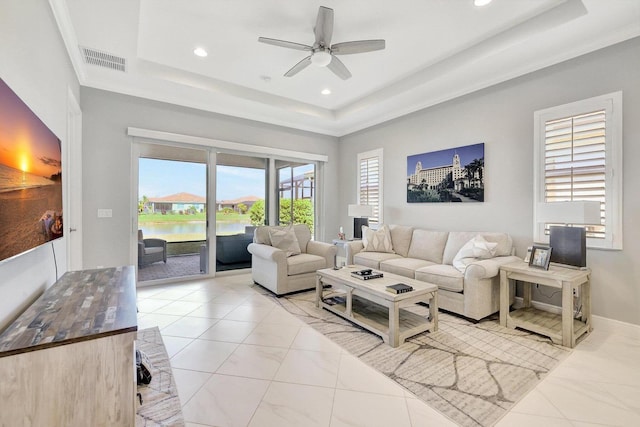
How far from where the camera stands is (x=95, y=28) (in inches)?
105

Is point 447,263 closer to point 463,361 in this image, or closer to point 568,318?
point 568,318

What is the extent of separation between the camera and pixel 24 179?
4.83 ft

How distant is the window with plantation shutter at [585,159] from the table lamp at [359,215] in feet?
7.89

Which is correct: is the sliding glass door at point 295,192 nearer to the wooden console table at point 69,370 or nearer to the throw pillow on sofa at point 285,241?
the throw pillow on sofa at point 285,241

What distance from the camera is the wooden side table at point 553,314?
2480 mm

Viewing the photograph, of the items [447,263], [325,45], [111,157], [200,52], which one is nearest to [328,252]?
[447,263]

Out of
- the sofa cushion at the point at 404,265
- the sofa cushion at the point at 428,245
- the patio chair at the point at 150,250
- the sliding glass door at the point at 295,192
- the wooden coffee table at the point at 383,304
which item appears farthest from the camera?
the sliding glass door at the point at 295,192

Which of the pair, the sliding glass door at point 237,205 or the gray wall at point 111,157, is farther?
the sliding glass door at point 237,205

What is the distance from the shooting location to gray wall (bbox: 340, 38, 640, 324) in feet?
8.89

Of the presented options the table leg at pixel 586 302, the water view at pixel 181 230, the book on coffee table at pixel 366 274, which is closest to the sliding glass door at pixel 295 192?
the water view at pixel 181 230

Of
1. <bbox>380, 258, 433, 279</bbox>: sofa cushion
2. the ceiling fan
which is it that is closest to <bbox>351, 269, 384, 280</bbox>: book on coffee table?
<bbox>380, 258, 433, 279</bbox>: sofa cushion

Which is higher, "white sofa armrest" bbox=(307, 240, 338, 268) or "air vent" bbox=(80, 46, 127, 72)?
"air vent" bbox=(80, 46, 127, 72)

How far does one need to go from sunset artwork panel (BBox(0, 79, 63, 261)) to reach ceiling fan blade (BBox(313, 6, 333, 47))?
2.14 meters

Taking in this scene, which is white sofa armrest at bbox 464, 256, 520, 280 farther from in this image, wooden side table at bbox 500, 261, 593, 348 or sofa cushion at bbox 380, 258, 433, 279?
sofa cushion at bbox 380, 258, 433, 279
